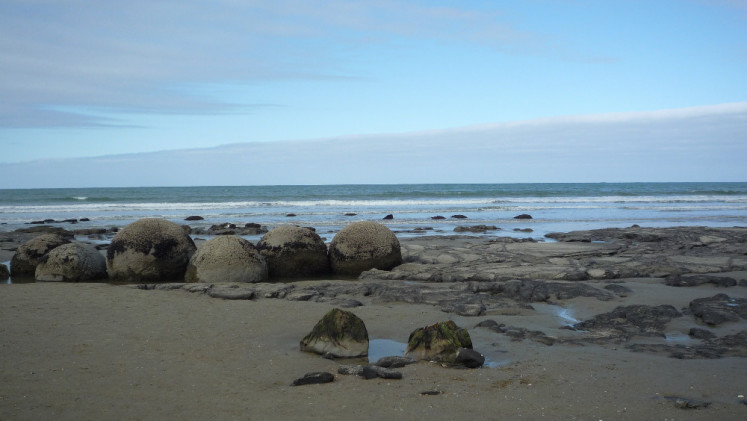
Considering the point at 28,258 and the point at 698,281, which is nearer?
the point at 698,281

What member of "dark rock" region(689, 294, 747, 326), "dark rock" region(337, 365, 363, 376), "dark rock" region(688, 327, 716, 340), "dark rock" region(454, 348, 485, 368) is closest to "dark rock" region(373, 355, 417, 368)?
"dark rock" region(337, 365, 363, 376)

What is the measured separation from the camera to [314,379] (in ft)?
17.9

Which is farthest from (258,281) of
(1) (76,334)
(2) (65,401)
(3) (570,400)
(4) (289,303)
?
(3) (570,400)

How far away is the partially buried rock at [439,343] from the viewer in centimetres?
610

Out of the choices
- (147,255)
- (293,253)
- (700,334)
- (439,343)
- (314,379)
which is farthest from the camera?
(293,253)

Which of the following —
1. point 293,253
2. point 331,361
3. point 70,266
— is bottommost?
point 331,361

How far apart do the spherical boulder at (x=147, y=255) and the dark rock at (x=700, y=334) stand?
8.38 meters

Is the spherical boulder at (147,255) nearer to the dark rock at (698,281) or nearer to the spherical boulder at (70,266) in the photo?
the spherical boulder at (70,266)

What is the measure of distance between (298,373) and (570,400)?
245cm

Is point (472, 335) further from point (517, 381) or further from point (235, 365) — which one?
point (235, 365)

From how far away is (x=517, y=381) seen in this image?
5.47 m

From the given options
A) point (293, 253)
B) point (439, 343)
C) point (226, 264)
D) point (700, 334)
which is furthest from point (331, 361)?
point (293, 253)

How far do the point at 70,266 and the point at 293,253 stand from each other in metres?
4.07

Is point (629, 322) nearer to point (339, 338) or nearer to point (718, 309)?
point (718, 309)
